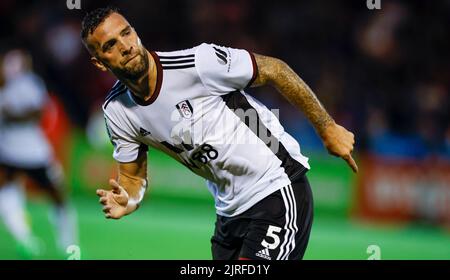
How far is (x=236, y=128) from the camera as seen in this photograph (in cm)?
524

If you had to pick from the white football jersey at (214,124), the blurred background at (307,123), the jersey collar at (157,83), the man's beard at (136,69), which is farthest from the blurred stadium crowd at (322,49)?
the man's beard at (136,69)

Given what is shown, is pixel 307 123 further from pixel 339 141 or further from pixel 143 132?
pixel 143 132

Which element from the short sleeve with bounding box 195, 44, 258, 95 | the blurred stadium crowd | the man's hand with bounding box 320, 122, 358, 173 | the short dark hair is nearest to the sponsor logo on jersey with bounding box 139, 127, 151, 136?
the short sleeve with bounding box 195, 44, 258, 95

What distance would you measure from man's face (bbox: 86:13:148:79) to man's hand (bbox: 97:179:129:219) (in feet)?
2.15

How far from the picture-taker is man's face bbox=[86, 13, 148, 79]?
4977 mm

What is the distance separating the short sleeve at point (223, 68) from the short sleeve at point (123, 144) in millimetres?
599

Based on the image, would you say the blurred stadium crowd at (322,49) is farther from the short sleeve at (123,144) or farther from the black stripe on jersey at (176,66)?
the black stripe on jersey at (176,66)

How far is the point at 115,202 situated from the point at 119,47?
35.8 inches

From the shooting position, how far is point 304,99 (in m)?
5.26

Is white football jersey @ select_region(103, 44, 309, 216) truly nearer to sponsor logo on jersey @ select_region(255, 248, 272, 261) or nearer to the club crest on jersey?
the club crest on jersey

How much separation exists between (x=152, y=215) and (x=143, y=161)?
609cm

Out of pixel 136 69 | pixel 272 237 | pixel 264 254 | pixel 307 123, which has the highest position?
pixel 307 123

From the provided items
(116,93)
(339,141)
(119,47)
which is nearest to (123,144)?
(116,93)
